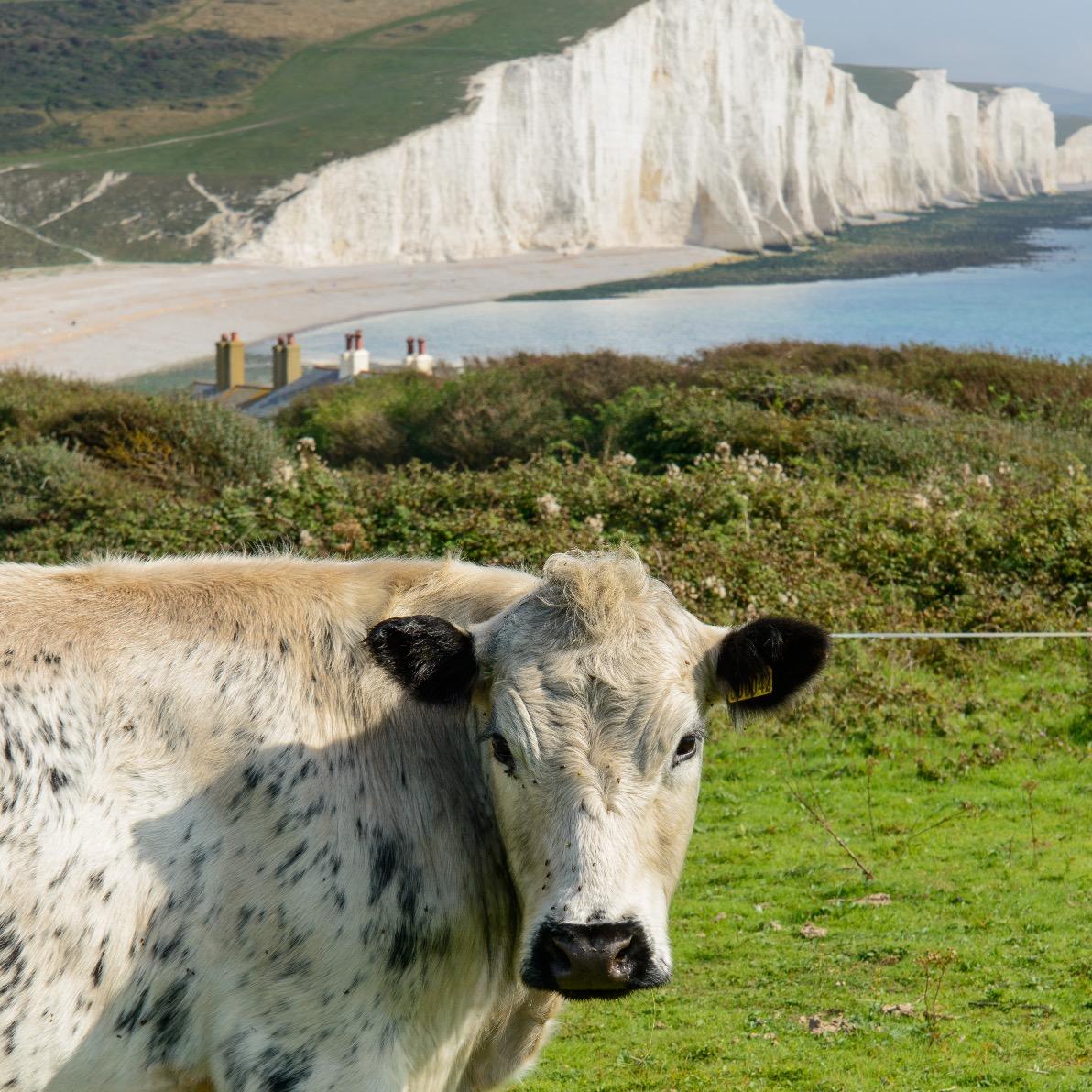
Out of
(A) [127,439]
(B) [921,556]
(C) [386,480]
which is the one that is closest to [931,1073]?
(B) [921,556]

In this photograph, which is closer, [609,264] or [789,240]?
[609,264]

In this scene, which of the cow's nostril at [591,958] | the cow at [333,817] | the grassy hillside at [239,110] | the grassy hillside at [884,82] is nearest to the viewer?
the cow's nostril at [591,958]

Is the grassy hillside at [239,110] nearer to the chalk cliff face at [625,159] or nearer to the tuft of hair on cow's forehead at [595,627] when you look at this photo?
the chalk cliff face at [625,159]

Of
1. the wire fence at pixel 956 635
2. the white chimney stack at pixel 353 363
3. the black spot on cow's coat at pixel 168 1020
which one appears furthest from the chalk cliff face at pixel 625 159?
the black spot on cow's coat at pixel 168 1020

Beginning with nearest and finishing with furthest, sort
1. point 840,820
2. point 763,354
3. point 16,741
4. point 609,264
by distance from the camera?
1. point 16,741
2. point 840,820
3. point 763,354
4. point 609,264

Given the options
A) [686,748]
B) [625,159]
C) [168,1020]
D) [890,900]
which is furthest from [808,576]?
[625,159]

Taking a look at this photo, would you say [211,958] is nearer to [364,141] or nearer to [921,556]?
[921,556]
